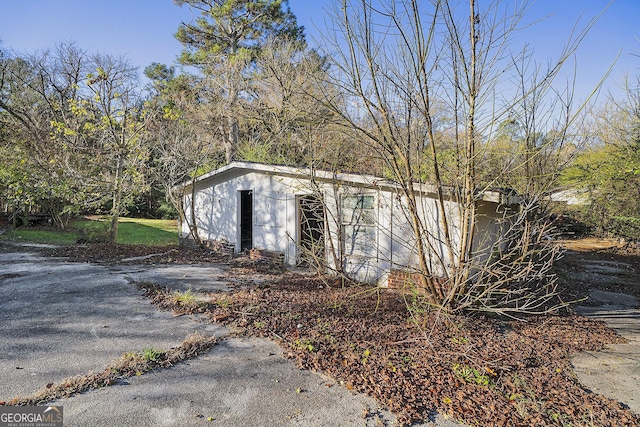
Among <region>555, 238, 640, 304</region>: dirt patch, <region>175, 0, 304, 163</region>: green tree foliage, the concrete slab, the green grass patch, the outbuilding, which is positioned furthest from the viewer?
<region>175, 0, 304, 163</region>: green tree foliage

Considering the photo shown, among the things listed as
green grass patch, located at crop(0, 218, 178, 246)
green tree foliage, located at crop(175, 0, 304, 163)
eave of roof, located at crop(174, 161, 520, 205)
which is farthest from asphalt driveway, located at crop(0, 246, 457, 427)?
green tree foliage, located at crop(175, 0, 304, 163)

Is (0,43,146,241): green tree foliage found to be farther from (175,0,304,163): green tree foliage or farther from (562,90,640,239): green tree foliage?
(562,90,640,239): green tree foliage

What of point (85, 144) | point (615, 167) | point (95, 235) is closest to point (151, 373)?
point (615, 167)

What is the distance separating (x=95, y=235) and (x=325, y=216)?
10.7 m

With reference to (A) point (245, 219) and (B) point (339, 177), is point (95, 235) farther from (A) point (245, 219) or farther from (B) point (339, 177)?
(B) point (339, 177)

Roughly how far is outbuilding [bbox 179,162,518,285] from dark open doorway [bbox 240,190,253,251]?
3 centimetres

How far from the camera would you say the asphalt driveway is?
2957 millimetres

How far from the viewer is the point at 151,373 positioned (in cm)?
360

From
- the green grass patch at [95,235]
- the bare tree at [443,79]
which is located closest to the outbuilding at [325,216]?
the bare tree at [443,79]

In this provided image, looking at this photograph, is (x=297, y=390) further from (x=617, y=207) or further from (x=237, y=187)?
(x=617, y=207)

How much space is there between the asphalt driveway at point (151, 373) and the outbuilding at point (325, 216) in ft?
6.69

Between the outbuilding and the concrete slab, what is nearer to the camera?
the concrete slab

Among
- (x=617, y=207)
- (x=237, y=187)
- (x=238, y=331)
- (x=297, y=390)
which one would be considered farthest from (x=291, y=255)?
(x=617, y=207)

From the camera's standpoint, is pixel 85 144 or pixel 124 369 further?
pixel 85 144
